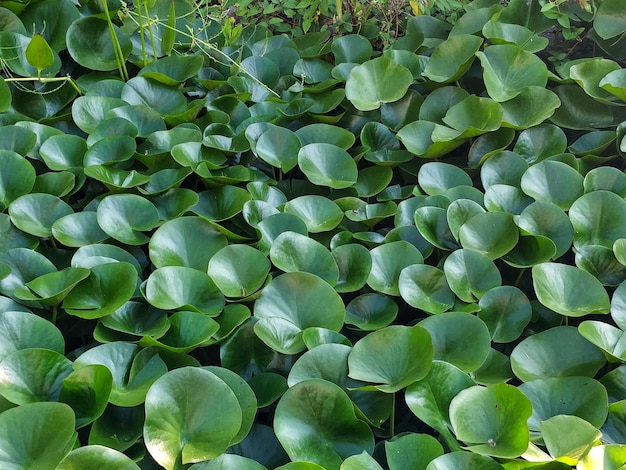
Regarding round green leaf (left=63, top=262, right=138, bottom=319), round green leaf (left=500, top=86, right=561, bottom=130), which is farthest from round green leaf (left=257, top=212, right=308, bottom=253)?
round green leaf (left=500, top=86, right=561, bottom=130)

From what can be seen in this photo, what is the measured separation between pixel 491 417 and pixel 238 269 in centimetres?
48

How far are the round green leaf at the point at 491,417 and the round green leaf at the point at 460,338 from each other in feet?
0.29

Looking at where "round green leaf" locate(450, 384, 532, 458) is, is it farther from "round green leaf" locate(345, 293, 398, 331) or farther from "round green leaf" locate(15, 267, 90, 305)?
"round green leaf" locate(15, 267, 90, 305)

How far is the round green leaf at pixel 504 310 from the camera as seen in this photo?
1.03m

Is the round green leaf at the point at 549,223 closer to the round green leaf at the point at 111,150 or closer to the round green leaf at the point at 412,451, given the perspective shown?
the round green leaf at the point at 412,451

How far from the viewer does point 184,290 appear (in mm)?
1037

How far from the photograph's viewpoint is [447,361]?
94cm

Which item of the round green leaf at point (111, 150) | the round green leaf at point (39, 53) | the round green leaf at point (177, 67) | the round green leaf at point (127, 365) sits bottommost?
the round green leaf at point (127, 365)

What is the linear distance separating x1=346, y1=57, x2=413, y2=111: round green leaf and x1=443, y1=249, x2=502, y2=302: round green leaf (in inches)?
22.6

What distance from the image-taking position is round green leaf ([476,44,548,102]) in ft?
4.90

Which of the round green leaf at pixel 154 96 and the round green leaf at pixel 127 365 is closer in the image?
the round green leaf at pixel 127 365

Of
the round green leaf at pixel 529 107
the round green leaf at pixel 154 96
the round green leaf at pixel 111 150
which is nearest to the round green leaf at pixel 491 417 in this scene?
the round green leaf at pixel 529 107

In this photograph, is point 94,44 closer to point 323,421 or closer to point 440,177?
point 440,177

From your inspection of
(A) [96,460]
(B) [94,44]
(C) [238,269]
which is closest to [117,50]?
(B) [94,44]
